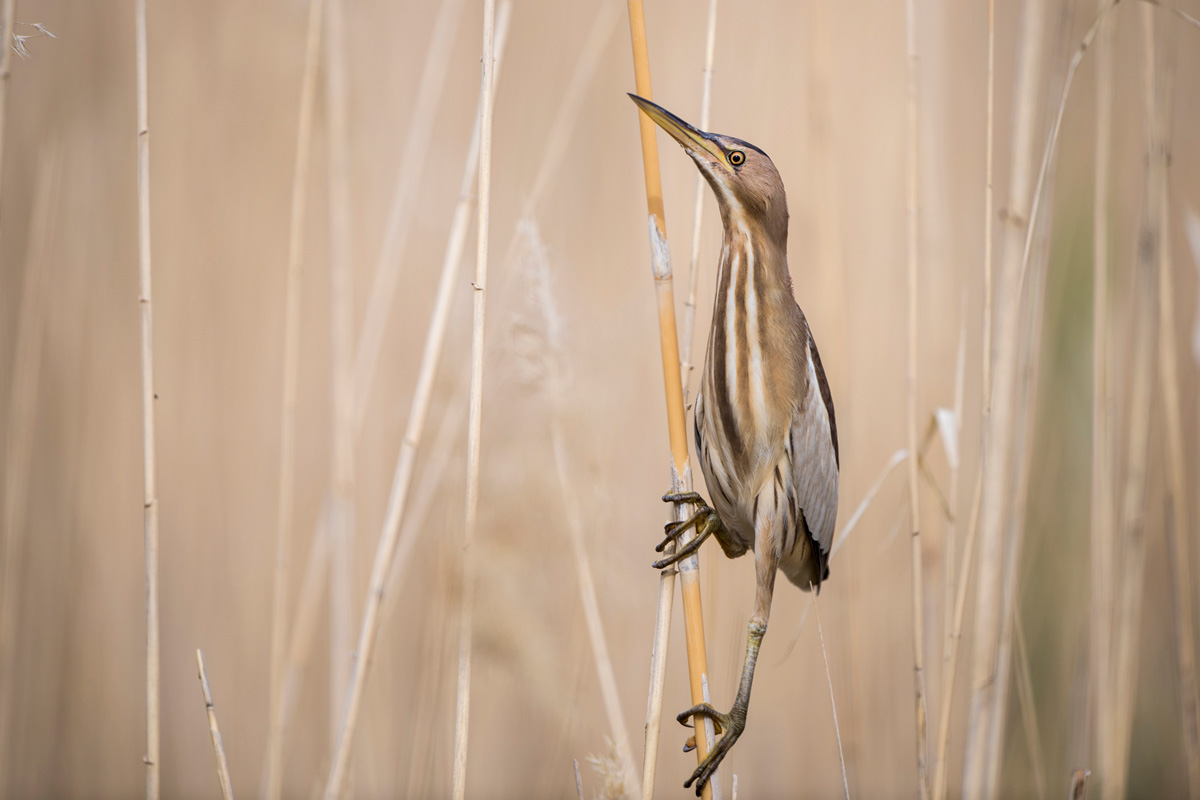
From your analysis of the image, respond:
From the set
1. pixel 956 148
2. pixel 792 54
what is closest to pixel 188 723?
pixel 792 54

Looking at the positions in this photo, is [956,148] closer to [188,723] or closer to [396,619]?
[396,619]

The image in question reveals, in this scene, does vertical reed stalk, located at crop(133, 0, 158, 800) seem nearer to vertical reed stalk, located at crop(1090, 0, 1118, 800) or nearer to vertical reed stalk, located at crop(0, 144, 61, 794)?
vertical reed stalk, located at crop(0, 144, 61, 794)

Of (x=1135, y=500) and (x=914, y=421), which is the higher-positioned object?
(x=914, y=421)

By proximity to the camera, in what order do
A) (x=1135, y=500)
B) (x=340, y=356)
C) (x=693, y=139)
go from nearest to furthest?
(x=693, y=139), (x=1135, y=500), (x=340, y=356)

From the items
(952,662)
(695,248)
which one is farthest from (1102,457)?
(695,248)

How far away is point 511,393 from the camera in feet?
4.59

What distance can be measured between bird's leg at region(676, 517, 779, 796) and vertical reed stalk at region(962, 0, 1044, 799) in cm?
25

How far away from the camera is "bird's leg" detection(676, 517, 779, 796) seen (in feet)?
2.97

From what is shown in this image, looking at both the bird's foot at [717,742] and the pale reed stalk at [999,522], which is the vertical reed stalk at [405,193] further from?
the pale reed stalk at [999,522]

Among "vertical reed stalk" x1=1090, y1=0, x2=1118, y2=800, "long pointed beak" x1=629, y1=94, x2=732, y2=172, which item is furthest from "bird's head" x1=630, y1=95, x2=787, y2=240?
"vertical reed stalk" x1=1090, y1=0, x2=1118, y2=800

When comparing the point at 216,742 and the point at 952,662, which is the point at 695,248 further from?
the point at 216,742

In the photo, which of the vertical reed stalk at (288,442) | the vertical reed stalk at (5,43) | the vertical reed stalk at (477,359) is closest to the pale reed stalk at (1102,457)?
the vertical reed stalk at (477,359)

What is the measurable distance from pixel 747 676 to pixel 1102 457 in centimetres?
70

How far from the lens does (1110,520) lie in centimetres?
123
